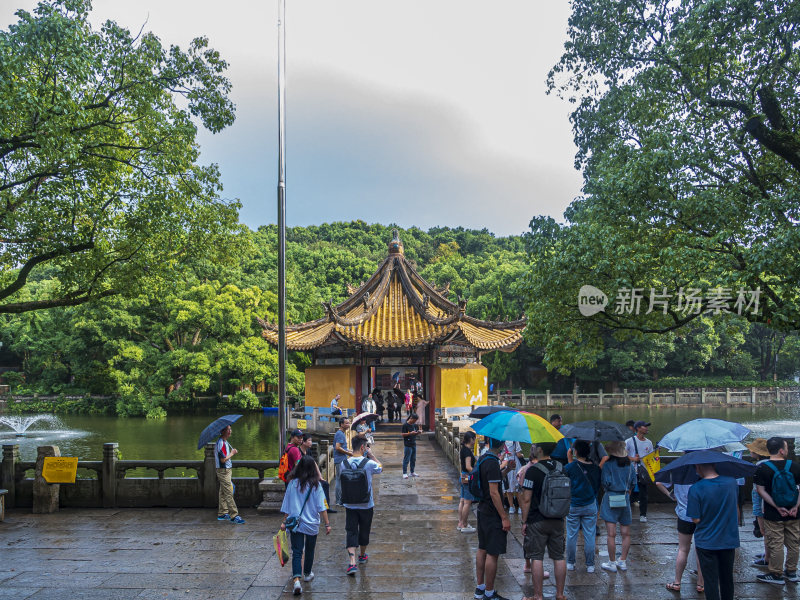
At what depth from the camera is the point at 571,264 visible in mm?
11242

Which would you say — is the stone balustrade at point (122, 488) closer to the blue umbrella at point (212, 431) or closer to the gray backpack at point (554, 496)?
the blue umbrella at point (212, 431)

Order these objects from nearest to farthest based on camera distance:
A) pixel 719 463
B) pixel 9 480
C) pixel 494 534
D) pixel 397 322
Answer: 1. pixel 719 463
2. pixel 494 534
3. pixel 9 480
4. pixel 397 322

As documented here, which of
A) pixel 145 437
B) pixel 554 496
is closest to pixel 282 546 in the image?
pixel 554 496

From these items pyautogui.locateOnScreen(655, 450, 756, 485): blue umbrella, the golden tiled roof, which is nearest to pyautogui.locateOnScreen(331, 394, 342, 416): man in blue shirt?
the golden tiled roof

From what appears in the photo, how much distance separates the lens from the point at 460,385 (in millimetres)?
19922

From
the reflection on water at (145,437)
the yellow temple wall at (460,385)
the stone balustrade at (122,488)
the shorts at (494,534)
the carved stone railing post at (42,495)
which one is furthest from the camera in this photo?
the reflection on water at (145,437)

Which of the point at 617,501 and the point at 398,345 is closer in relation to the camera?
the point at 617,501

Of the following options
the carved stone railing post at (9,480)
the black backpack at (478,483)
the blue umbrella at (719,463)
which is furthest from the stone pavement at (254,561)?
the blue umbrella at (719,463)

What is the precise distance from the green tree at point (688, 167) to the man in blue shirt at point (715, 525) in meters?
4.73

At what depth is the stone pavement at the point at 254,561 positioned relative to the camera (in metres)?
6.52

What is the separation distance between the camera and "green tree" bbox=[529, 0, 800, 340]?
31.5 ft

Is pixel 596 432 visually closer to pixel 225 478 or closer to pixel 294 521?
pixel 294 521

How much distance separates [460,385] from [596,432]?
510 inches

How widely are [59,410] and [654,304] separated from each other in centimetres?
3892
